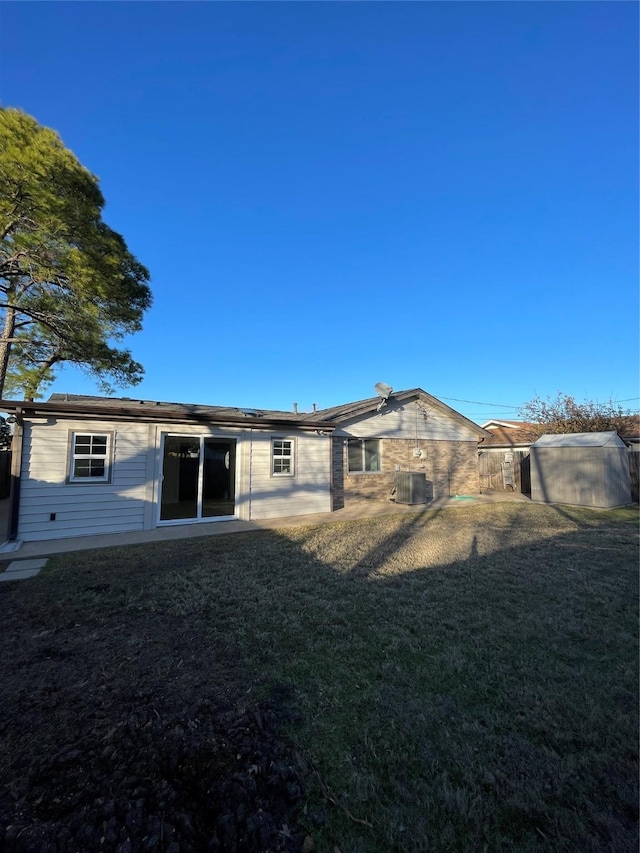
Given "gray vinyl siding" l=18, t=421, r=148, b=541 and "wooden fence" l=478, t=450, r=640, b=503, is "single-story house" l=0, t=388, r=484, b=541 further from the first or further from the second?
"wooden fence" l=478, t=450, r=640, b=503

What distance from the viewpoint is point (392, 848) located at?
64.1 inches

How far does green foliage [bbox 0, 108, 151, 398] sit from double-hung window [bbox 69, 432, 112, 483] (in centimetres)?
410

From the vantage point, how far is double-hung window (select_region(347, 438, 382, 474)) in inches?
526

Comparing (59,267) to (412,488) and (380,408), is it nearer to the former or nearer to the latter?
(380,408)

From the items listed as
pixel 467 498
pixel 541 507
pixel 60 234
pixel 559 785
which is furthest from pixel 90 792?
pixel 467 498

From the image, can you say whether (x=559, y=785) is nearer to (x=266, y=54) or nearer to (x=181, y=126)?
(x=266, y=54)

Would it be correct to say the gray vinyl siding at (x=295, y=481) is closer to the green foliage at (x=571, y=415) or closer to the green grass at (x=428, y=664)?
the green grass at (x=428, y=664)

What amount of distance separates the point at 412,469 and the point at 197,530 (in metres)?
9.03

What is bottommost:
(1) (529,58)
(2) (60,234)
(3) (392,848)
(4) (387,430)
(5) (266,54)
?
(3) (392,848)

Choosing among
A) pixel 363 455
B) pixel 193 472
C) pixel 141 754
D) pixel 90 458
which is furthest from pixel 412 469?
pixel 141 754

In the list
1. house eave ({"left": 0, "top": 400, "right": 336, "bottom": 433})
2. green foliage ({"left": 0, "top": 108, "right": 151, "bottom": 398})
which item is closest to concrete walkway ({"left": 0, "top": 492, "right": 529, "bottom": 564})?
house eave ({"left": 0, "top": 400, "right": 336, "bottom": 433})

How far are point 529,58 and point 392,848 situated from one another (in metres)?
12.9

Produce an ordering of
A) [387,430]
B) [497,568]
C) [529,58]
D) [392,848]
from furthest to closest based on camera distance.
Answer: [387,430] < [529,58] < [497,568] < [392,848]

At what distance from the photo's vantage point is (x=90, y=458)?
8.29m
